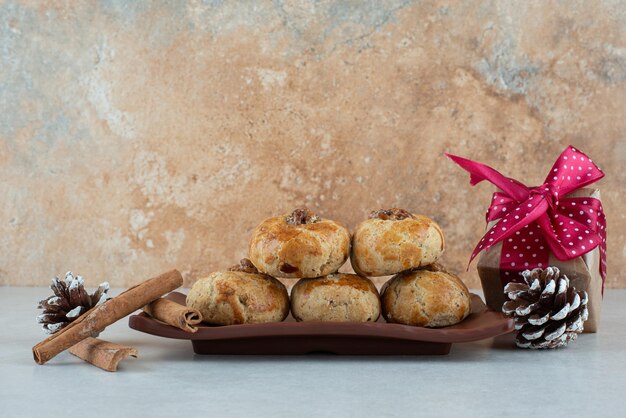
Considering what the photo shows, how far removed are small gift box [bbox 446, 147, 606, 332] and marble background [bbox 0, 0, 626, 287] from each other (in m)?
0.58

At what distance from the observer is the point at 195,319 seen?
3.52ft

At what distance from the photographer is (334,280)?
3.58 ft

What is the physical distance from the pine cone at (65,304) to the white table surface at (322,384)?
52 mm

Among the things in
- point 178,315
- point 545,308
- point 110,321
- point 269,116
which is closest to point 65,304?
point 110,321

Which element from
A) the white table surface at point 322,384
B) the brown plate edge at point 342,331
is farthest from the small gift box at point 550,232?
the brown plate edge at point 342,331

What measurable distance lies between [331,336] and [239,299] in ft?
0.41

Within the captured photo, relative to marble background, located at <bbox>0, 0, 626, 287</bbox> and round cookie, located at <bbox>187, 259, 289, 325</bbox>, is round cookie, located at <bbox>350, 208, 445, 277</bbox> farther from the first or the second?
marble background, located at <bbox>0, 0, 626, 287</bbox>

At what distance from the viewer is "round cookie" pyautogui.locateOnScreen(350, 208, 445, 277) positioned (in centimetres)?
108

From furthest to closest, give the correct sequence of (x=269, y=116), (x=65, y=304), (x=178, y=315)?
(x=269, y=116) → (x=65, y=304) → (x=178, y=315)

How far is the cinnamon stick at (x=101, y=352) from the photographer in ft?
3.37

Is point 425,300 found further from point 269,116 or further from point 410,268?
point 269,116

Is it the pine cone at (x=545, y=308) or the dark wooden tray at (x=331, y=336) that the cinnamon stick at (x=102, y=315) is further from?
the pine cone at (x=545, y=308)

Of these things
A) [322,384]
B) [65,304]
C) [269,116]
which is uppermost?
[269,116]

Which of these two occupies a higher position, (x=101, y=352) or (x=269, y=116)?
(x=269, y=116)
